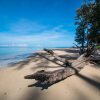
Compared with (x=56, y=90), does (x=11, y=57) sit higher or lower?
lower

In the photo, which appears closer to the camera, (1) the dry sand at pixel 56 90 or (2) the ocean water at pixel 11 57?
(1) the dry sand at pixel 56 90

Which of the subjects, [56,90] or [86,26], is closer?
[56,90]

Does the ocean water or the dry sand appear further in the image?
the ocean water

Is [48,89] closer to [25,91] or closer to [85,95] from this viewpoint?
[25,91]

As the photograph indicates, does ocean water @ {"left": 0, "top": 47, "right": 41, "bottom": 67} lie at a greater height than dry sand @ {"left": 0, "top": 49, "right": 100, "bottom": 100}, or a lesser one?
lesser

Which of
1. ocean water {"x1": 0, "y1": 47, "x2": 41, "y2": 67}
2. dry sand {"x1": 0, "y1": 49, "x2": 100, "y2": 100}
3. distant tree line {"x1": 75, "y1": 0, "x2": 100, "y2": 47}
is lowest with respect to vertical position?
ocean water {"x1": 0, "y1": 47, "x2": 41, "y2": 67}

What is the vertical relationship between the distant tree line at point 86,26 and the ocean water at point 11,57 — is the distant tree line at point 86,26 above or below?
above

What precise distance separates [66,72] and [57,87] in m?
1.32

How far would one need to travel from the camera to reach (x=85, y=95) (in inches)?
211

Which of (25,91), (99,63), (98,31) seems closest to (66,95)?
(25,91)

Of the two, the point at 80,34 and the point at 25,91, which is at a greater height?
the point at 80,34

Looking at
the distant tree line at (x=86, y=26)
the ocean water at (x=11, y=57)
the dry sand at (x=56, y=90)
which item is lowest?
the ocean water at (x=11, y=57)

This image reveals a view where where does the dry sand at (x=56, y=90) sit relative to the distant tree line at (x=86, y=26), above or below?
below

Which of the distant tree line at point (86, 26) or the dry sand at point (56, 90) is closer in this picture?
the dry sand at point (56, 90)
